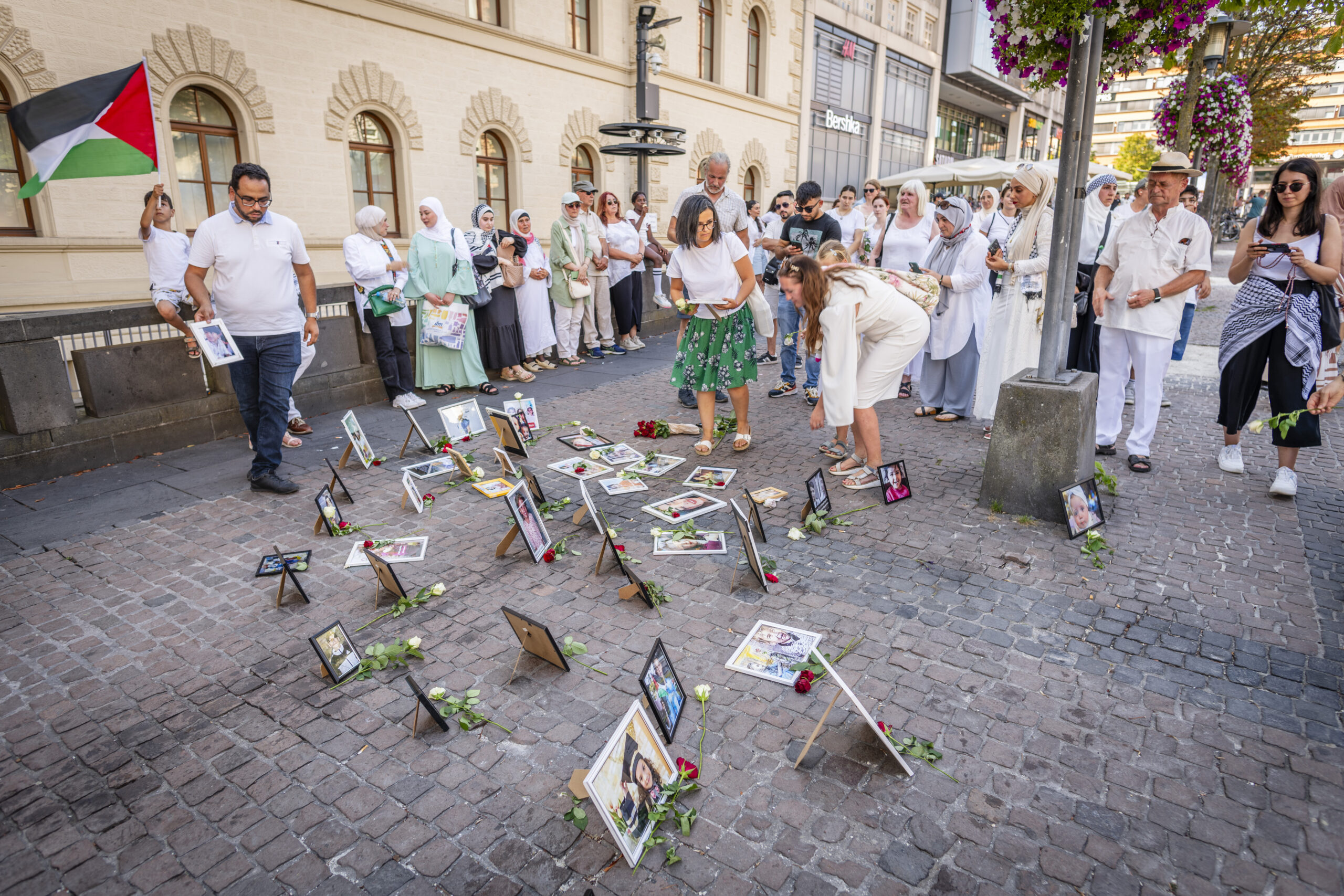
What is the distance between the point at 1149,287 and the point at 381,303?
656 cm

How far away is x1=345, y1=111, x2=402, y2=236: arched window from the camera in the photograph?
42.3ft

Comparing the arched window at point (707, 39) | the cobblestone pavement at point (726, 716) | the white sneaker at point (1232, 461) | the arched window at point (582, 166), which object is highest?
the arched window at point (707, 39)

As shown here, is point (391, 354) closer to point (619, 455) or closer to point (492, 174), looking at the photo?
point (619, 455)

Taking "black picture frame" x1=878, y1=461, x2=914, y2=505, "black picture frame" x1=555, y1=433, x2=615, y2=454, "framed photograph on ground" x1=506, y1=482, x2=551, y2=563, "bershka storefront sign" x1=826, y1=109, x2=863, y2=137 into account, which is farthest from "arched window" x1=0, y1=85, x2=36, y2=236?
"bershka storefront sign" x1=826, y1=109, x2=863, y2=137

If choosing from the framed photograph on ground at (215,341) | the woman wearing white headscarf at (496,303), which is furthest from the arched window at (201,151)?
the framed photograph on ground at (215,341)

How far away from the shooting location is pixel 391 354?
7844mm

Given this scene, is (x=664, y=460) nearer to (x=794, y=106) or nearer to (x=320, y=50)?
(x=320, y=50)

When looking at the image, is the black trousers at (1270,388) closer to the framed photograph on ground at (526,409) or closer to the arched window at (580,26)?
the framed photograph on ground at (526,409)

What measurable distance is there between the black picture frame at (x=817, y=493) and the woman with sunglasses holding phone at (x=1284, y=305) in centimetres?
295

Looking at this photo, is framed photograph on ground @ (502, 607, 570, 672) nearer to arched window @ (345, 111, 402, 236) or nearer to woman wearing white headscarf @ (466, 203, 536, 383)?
woman wearing white headscarf @ (466, 203, 536, 383)

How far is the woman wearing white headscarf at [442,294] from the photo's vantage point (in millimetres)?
7953

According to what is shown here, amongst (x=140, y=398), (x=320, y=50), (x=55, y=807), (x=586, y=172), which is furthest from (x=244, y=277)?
(x=586, y=172)

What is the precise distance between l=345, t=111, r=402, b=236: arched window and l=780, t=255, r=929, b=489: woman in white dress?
9.96 meters

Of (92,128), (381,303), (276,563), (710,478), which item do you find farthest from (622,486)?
(92,128)
